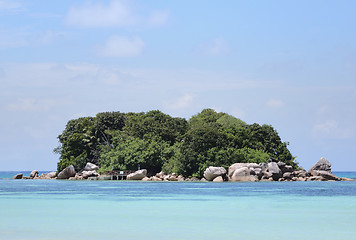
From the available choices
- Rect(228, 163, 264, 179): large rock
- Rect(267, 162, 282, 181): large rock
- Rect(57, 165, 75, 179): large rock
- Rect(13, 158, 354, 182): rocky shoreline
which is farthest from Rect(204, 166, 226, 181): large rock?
Rect(57, 165, 75, 179): large rock

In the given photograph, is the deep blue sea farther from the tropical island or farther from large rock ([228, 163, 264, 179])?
the tropical island

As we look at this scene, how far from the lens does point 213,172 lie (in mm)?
52719

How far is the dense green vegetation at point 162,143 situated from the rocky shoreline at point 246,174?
1357 millimetres

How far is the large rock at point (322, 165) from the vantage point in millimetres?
60250

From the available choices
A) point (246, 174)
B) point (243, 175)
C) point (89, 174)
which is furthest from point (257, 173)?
point (89, 174)

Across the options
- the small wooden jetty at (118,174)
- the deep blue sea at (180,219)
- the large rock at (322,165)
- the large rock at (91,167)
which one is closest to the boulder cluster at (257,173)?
the large rock at (322,165)

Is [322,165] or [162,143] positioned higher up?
[162,143]

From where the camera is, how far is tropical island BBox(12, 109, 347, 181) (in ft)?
180

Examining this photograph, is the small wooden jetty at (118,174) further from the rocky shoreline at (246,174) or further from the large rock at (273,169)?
the large rock at (273,169)

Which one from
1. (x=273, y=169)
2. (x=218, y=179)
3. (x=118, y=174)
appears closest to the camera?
(x=218, y=179)

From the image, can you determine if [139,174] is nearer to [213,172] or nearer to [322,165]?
[213,172]

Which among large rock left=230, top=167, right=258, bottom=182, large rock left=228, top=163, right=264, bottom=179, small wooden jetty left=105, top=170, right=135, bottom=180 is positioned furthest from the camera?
small wooden jetty left=105, top=170, right=135, bottom=180

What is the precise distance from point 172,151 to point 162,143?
2149 mm

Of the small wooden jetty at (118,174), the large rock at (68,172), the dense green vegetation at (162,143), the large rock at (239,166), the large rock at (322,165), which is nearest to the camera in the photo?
the large rock at (239,166)
